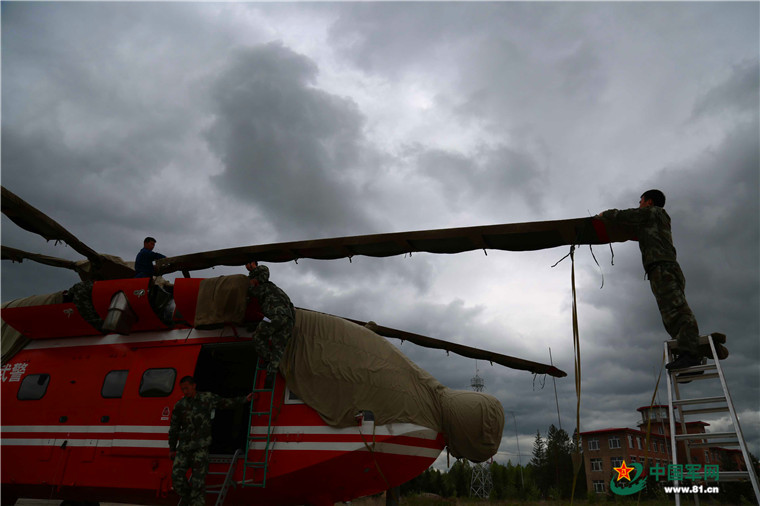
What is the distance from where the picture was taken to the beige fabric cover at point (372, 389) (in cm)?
783

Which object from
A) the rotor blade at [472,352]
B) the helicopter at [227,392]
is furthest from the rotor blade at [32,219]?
the rotor blade at [472,352]

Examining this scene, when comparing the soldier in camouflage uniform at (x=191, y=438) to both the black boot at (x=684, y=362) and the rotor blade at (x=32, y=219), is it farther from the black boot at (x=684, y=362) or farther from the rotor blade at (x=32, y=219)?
the black boot at (x=684, y=362)

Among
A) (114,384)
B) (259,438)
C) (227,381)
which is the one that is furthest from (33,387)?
(259,438)

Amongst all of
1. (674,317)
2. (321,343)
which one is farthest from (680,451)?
(321,343)

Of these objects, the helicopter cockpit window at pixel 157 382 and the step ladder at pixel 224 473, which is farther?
the helicopter cockpit window at pixel 157 382

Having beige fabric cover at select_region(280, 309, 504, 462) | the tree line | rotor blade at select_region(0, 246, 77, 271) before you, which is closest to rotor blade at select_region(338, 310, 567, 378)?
beige fabric cover at select_region(280, 309, 504, 462)

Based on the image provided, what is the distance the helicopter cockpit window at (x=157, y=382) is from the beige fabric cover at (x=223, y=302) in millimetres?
1197

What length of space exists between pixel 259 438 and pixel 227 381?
276cm

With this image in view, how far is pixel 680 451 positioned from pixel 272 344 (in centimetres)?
Answer: 611

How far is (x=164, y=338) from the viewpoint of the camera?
363 inches

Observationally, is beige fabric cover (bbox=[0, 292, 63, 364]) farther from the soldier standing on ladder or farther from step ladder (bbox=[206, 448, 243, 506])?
the soldier standing on ladder

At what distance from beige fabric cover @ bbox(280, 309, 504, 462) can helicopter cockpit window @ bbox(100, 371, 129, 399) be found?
346 cm

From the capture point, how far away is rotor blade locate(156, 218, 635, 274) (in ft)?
23.0

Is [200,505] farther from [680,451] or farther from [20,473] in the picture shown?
[680,451]
